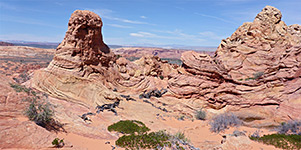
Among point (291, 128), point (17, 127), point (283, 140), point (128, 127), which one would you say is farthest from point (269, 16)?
point (17, 127)

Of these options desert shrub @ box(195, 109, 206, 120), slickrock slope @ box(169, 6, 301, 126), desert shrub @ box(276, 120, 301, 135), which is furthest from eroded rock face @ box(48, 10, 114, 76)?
desert shrub @ box(276, 120, 301, 135)

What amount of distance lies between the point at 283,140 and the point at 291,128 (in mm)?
1996

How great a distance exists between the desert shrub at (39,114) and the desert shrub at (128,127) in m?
3.74

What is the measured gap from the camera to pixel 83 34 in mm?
17031

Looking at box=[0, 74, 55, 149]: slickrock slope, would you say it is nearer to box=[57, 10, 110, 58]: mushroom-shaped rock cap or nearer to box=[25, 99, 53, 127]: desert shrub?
box=[25, 99, 53, 127]: desert shrub

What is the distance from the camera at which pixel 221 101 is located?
15.9 metres

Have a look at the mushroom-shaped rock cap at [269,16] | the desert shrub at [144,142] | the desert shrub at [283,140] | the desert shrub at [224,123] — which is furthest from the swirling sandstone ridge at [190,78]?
the desert shrub at [144,142]

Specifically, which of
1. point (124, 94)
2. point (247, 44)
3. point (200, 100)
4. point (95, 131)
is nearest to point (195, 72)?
point (200, 100)

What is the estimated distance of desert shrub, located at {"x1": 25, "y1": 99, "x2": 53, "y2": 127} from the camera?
8289 millimetres

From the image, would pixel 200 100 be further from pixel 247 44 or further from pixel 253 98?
pixel 247 44

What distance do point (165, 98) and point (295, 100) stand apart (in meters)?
9.56

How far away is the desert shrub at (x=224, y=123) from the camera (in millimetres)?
12638

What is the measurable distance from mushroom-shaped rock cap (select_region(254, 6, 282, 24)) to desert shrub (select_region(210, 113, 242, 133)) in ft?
53.6

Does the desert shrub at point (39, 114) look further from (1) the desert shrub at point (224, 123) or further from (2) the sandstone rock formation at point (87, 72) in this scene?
(1) the desert shrub at point (224, 123)
